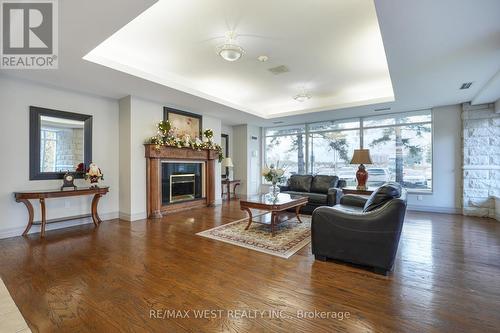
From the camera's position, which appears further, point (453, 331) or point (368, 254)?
point (368, 254)

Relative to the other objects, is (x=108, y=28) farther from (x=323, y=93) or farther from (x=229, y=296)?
(x=323, y=93)

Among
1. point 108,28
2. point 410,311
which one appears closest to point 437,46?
point 410,311

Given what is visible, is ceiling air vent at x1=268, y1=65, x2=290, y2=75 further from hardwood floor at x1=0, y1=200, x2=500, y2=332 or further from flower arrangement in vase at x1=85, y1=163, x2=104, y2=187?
flower arrangement in vase at x1=85, y1=163, x2=104, y2=187

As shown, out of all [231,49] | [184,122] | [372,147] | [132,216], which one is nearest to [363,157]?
[372,147]

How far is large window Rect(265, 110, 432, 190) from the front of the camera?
6180mm

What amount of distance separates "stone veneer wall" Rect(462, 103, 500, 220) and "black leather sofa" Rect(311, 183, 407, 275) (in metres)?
4.14

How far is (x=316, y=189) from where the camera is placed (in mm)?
5715

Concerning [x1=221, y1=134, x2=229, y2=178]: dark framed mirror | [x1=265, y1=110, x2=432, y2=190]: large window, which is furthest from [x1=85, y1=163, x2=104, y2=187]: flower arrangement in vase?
[x1=265, y1=110, x2=432, y2=190]: large window

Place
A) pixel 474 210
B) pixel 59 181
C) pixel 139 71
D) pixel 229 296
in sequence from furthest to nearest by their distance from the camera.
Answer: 1. pixel 474 210
2. pixel 59 181
3. pixel 139 71
4. pixel 229 296

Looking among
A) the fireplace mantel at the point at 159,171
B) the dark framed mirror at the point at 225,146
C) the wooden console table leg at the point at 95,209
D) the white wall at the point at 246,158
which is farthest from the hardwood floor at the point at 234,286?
the white wall at the point at 246,158

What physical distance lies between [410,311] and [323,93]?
5137 millimetres

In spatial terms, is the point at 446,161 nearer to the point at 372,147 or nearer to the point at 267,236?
the point at 372,147

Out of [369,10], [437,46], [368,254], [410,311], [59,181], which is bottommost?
[410,311]

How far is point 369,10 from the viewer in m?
2.77
